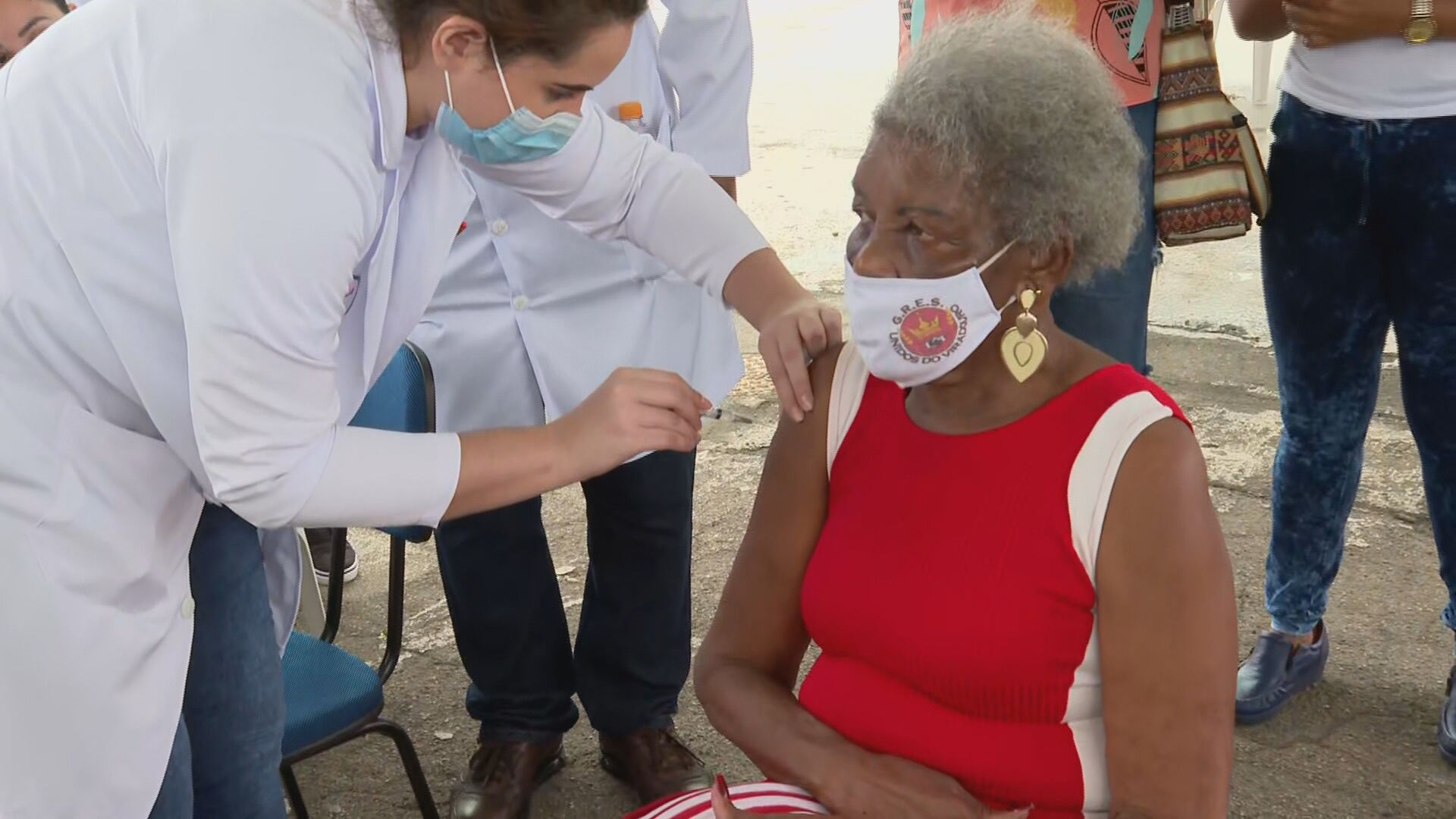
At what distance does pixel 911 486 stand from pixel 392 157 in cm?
68

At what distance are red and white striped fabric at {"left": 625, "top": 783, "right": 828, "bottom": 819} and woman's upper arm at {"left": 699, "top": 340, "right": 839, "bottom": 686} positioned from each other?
0.17 m

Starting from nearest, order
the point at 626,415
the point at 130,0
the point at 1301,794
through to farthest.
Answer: the point at 130,0, the point at 626,415, the point at 1301,794

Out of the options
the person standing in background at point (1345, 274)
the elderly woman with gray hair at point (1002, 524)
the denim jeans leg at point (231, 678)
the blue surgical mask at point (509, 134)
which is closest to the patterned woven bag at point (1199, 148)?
the person standing in background at point (1345, 274)

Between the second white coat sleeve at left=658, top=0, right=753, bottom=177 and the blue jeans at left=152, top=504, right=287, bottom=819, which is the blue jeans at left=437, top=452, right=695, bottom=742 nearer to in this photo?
the second white coat sleeve at left=658, top=0, right=753, bottom=177

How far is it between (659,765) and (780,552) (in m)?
1.01

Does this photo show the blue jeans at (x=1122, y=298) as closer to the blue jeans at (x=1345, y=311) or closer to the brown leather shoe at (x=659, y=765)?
the blue jeans at (x=1345, y=311)

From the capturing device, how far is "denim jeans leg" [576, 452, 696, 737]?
254 cm

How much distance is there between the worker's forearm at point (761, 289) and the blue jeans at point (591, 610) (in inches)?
24.0

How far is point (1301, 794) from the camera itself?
263cm

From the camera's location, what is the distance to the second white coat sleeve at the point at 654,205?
76.2 inches

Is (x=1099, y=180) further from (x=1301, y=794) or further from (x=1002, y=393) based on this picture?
(x=1301, y=794)

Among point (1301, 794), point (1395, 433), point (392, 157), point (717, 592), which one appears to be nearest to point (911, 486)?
point (392, 157)

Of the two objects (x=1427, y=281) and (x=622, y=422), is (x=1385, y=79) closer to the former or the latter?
(x=1427, y=281)

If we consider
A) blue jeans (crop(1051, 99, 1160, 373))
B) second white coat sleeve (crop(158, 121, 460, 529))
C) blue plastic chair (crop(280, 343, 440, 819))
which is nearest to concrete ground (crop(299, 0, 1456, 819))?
blue plastic chair (crop(280, 343, 440, 819))
